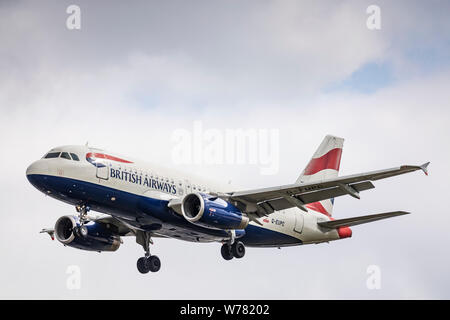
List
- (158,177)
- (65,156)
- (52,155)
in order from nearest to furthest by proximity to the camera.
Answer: (65,156)
(52,155)
(158,177)

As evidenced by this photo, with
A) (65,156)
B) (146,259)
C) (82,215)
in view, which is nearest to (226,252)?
(146,259)

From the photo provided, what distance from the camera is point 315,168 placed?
51.4 meters

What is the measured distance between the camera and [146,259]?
1800 inches

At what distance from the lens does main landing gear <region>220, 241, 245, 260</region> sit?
43.7 metres

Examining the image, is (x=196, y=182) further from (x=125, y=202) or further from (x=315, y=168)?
(x=315, y=168)

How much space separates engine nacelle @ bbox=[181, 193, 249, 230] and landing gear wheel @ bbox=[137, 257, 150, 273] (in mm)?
6538

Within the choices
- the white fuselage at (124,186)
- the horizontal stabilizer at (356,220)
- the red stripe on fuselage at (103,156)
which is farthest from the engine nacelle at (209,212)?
the horizontal stabilizer at (356,220)

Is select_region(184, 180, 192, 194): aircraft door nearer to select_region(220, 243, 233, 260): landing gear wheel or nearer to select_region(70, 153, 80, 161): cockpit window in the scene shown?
select_region(220, 243, 233, 260): landing gear wheel

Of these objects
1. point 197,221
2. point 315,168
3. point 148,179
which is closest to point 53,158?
point 148,179

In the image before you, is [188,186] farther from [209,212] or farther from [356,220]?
[356,220]

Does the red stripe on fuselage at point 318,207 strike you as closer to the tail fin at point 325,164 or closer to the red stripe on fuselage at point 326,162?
the tail fin at point 325,164

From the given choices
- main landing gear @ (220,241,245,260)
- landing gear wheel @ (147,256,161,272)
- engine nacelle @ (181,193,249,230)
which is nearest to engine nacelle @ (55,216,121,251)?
landing gear wheel @ (147,256,161,272)

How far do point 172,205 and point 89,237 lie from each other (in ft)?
27.0

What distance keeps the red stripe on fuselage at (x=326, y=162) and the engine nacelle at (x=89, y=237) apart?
1302 centimetres
